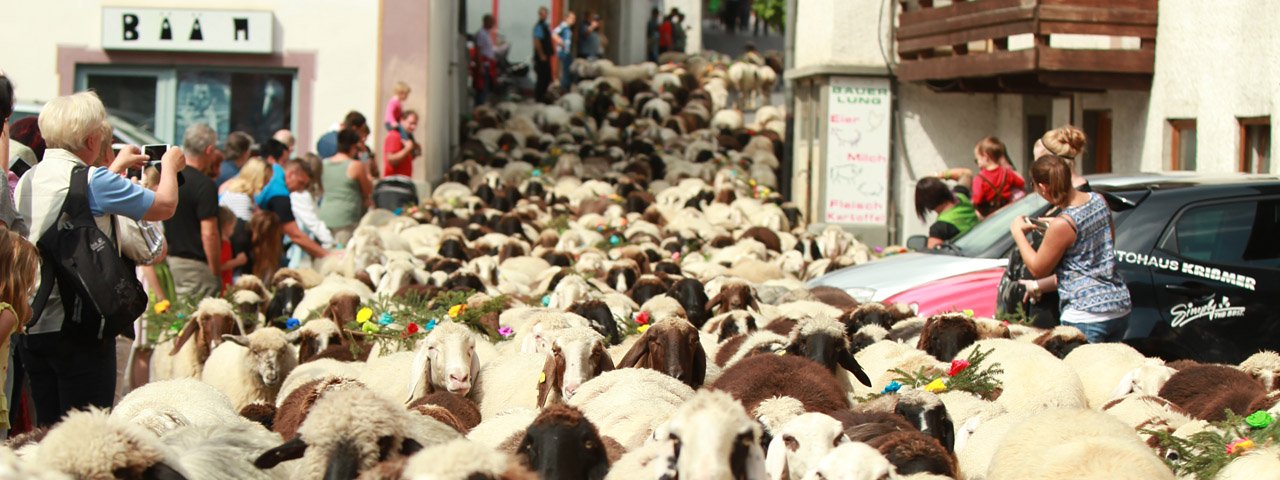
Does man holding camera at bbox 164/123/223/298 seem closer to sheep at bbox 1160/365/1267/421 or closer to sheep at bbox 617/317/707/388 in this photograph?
sheep at bbox 617/317/707/388

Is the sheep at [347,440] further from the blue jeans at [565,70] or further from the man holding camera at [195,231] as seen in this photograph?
the blue jeans at [565,70]

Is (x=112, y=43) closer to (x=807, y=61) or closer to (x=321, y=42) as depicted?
(x=321, y=42)

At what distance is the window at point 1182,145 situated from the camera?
44.2 ft

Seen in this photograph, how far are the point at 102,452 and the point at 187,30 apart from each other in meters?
15.7

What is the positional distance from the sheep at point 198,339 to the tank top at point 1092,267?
4.57 meters

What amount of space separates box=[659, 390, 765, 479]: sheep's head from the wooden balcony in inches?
405

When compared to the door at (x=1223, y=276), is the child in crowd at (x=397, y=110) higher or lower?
higher

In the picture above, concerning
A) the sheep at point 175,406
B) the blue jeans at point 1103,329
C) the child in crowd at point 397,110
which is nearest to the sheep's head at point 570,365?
the sheep at point 175,406

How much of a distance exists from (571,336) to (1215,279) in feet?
11.5

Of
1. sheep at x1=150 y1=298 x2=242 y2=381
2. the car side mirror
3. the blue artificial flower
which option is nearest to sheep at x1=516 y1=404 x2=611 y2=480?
the blue artificial flower

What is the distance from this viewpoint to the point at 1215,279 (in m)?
8.45

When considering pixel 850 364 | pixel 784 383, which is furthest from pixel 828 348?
pixel 784 383

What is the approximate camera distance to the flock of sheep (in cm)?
478

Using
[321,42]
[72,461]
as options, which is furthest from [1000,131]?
[72,461]
